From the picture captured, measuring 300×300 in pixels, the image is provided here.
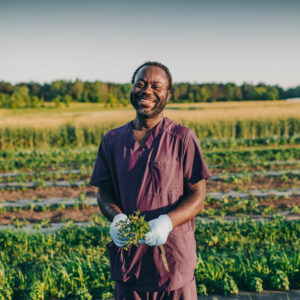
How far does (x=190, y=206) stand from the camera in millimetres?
1792

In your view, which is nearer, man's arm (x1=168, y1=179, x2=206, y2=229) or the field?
man's arm (x1=168, y1=179, x2=206, y2=229)

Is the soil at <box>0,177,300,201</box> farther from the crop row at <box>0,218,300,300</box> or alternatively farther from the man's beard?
the man's beard

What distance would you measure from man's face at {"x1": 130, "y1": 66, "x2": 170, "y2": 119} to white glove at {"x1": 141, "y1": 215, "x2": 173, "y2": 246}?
1.97ft

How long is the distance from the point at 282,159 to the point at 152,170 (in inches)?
375

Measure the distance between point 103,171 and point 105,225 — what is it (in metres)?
3.31

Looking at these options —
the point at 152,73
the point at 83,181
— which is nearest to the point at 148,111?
the point at 152,73

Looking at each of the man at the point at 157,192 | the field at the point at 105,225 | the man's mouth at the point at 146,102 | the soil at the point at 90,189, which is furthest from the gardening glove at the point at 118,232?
the soil at the point at 90,189

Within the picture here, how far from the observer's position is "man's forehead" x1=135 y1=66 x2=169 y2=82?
1.82m

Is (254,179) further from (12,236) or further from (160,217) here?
(160,217)

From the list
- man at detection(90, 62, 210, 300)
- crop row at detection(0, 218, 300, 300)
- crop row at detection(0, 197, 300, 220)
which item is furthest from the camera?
crop row at detection(0, 197, 300, 220)

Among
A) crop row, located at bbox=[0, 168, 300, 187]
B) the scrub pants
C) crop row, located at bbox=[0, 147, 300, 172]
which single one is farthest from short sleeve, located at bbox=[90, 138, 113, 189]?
crop row, located at bbox=[0, 147, 300, 172]

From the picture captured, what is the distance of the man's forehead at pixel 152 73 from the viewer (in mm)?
1819

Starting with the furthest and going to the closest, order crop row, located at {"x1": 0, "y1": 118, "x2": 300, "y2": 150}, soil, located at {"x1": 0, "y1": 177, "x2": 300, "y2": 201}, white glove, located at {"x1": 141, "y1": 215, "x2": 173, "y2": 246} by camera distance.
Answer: crop row, located at {"x1": 0, "y1": 118, "x2": 300, "y2": 150}, soil, located at {"x1": 0, "y1": 177, "x2": 300, "y2": 201}, white glove, located at {"x1": 141, "y1": 215, "x2": 173, "y2": 246}

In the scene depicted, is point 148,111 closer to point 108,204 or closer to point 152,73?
point 152,73
